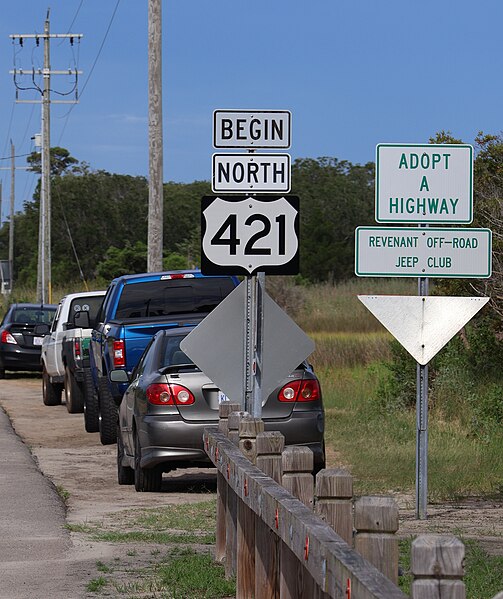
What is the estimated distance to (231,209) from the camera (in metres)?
9.44

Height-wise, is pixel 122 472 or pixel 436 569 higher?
pixel 436 569

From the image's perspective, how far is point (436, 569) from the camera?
326 centimetres

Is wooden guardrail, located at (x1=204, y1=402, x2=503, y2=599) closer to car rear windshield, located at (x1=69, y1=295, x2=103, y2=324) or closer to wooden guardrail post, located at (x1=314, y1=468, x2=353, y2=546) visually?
wooden guardrail post, located at (x1=314, y1=468, x2=353, y2=546)

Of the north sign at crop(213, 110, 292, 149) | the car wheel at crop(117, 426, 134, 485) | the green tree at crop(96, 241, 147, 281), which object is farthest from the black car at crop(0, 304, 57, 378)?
the green tree at crop(96, 241, 147, 281)

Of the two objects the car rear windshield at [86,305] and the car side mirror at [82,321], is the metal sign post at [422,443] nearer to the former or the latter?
the car side mirror at [82,321]

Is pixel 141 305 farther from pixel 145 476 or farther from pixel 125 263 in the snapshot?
pixel 125 263

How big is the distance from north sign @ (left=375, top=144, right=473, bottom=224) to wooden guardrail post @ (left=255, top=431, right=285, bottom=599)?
13.6ft

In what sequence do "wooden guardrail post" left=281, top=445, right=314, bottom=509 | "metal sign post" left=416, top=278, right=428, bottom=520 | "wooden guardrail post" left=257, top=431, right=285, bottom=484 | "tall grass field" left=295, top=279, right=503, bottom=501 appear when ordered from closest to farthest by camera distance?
"wooden guardrail post" left=281, top=445, right=314, bottom=509 < "wooden guardrail post" left=257, top=431, right=285, bottom=484 < "metal sign post" left=416, top=278, right=428, bottom=520 < "tall grass field" left=295, top=279, right=503, bottom=501

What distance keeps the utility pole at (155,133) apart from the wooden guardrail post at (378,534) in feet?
63.1

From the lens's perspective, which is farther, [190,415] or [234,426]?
[190,415]

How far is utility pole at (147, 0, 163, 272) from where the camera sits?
918 inches

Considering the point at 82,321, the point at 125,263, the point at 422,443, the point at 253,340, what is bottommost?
the point at 422,443

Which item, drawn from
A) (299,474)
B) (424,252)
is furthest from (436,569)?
(424,252)

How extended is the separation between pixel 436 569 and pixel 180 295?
43.5ft
